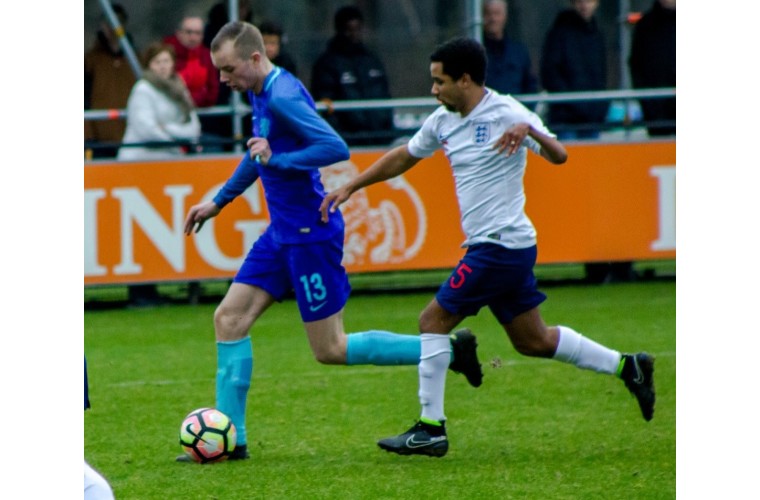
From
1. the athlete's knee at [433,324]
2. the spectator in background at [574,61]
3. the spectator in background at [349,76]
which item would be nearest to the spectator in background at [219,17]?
the spectator in background at [349,76]

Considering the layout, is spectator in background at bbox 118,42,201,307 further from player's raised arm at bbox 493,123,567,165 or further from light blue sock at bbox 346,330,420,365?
player's raised arm at bbox 493,123,567,165

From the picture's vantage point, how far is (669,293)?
1252cm

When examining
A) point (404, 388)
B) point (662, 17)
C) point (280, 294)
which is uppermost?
point (662, 17)

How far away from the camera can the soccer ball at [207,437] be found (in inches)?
238

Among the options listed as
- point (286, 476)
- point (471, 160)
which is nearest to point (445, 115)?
point (471, 160)

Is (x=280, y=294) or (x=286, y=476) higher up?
(x=280, y=294)

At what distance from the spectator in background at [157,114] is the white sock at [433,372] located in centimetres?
629

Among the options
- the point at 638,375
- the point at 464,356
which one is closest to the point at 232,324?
the point at 464,356

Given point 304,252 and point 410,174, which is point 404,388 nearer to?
point 304,252

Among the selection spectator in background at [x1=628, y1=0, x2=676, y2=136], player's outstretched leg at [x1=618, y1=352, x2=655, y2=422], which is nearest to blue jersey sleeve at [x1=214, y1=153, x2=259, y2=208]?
player's outstretched leg at [x1=618, y1=352, x2=655, y2=422]

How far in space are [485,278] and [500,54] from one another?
24.8 feet

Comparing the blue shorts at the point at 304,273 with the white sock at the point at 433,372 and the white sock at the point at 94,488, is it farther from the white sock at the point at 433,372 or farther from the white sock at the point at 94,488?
the white sock at the point at 94,488

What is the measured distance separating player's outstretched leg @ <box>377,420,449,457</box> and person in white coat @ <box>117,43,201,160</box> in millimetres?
6430

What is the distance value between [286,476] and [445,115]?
5.81ft
